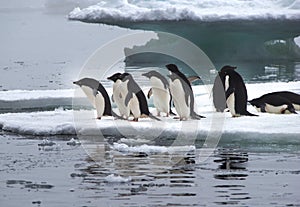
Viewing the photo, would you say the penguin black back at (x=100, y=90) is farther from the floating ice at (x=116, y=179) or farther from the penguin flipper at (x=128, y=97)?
the floating ice at (x=116, y=179)

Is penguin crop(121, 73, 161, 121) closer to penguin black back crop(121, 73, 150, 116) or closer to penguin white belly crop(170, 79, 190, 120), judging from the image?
penguin black back crop(121, 73, 150, 116)

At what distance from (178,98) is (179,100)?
4cm

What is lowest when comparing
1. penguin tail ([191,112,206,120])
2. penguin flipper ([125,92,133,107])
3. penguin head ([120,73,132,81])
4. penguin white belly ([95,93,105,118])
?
penguin tail ([191,112,206,120])

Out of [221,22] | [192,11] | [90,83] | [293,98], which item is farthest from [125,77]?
[221,22]

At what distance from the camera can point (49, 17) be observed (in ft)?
248

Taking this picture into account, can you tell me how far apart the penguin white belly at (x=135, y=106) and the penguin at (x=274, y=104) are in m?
1.48

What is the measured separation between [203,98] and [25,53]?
26411 millimetres

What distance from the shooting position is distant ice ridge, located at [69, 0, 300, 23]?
19.8 m

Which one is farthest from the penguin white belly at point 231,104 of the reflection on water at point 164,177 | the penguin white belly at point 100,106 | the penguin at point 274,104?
the reflection on water at point 164,177

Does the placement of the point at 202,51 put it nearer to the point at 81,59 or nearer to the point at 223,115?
the point at 81,59

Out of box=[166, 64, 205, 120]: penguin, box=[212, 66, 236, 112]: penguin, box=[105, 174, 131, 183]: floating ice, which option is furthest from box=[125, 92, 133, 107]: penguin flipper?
box=[105, 174, 131, 183]: floating ice

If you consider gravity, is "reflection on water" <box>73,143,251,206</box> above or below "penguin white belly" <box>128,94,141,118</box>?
below

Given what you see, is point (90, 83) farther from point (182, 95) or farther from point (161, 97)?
point (182, 95)

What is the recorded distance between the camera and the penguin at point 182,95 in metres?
10.3
